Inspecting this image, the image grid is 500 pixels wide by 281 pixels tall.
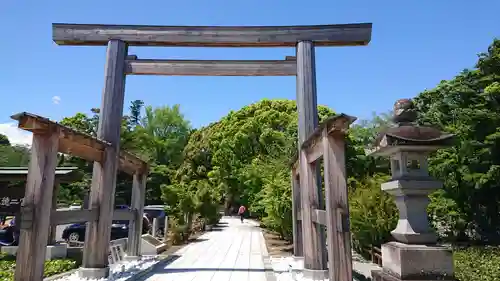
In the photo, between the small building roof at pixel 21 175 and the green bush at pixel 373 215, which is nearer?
the green bush at pixel 373 215

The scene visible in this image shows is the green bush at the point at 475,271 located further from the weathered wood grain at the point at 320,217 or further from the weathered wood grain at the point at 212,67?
the weathered wood grain at the point at 212,67

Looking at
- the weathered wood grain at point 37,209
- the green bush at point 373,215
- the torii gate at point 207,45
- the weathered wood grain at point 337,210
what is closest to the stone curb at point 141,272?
the torii gate at point 207,45

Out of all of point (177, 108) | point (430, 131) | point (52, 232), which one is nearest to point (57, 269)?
point (52, 232)

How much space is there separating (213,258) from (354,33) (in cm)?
677

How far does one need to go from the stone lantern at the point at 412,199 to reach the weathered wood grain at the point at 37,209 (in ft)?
14.2

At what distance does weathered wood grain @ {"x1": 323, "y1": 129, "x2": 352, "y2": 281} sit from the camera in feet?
12.3

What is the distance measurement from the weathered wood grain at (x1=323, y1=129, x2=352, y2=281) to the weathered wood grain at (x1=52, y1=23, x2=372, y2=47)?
3.28 meters

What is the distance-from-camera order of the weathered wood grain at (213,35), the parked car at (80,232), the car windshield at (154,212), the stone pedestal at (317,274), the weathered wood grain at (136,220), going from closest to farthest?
the stone pedestal at (317,274), the weathered wood grain at (213,35), the weathered wood grain at (136,220), the parked car at (80,232), the car windshield at (154,212)

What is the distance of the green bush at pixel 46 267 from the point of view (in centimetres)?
717

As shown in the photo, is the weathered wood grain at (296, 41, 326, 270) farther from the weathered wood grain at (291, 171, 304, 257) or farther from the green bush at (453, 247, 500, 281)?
the green bush at (453, 247, 500, 281)

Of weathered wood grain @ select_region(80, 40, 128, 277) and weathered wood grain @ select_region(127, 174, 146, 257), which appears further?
weathered wood grain @ select_region(127, 174, 146, 257)

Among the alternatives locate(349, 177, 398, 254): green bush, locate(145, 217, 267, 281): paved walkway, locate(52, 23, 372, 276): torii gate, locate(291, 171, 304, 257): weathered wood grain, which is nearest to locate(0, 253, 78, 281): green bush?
locate(145, 217, 267, 281): paved walkway

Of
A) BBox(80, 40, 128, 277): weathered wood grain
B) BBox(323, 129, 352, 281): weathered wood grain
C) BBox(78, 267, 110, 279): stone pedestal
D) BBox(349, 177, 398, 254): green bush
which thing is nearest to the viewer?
BBox(323, 129, 352, 281): weathered wood grain

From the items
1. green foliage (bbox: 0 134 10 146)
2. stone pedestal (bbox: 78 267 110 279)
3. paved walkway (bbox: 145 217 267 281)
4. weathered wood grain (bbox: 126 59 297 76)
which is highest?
green foliage (bbox: 0 134 10 146)
